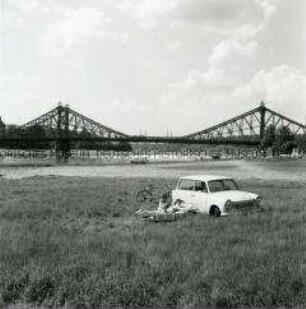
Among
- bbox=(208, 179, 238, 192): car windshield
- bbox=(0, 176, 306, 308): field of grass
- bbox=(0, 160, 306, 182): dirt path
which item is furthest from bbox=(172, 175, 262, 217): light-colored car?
bbox=(0, 160, 306, 182): dirt path

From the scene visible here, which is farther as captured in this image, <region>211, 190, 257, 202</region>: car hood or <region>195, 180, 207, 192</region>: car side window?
<region>195, 180, 207, 192</region>: car side window

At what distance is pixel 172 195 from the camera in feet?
53.7

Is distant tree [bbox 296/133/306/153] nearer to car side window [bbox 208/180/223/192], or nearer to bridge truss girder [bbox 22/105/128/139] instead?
bridge truss girder [bbox 22/105/128/139]

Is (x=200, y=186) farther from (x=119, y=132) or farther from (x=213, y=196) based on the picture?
(x=119, y=132)

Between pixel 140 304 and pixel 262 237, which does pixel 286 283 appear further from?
pixel 262 237

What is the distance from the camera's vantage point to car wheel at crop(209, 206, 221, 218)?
567 inches

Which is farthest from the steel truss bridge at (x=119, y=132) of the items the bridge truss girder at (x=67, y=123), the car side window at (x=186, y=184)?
the car side window at (x=186, y=184)

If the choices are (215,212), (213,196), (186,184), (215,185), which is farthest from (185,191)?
(215,212)

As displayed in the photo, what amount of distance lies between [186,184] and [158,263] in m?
7.75

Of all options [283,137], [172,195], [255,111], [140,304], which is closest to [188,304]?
[140,304]

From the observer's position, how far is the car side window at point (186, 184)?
15826 mm

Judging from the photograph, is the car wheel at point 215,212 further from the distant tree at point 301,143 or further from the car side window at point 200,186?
the distant tree at point 301,143

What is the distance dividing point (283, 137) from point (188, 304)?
116 meters

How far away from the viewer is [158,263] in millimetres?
8477
